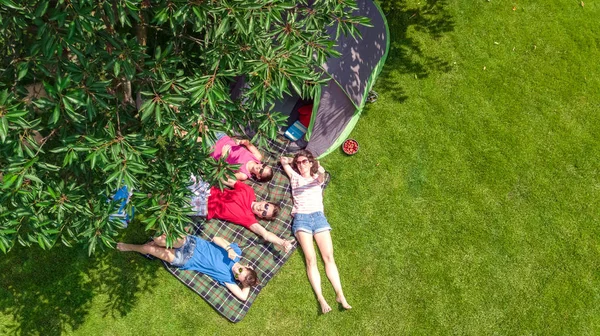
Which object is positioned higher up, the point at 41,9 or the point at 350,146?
the point at 41,9

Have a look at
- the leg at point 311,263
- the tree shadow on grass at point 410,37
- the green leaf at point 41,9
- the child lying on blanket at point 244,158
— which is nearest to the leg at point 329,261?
the leg at point 311,263

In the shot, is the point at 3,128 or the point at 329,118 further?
the point at 329,118

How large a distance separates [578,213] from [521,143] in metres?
1.58

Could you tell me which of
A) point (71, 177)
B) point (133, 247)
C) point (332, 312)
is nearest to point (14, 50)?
point (71, 177)

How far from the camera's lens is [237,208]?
7.02m

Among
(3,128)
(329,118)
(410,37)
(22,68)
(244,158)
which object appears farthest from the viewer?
(410,37)

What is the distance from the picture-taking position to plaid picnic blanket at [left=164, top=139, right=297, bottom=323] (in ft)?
22.4

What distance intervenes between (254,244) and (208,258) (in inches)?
31.7

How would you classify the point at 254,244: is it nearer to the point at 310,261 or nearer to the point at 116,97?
the point at 310,261

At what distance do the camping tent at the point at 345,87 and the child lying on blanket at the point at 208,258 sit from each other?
7.71 feet

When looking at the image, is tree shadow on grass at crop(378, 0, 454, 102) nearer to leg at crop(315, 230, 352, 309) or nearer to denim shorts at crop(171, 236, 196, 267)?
leg at crop(315, 230, 352, 309)

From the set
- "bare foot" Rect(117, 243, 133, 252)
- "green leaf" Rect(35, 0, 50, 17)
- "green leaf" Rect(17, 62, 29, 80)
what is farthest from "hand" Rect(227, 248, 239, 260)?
"green leaf" Rect(35, 0, 50, 17)

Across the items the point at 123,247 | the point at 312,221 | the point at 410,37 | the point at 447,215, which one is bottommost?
the point at 123,247

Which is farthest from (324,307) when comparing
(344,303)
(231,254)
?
(231,254)
